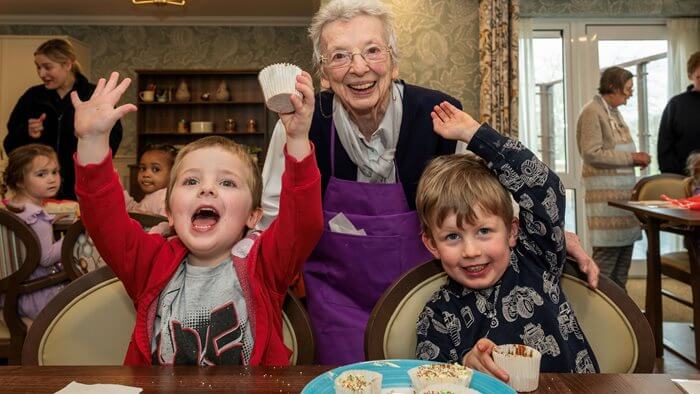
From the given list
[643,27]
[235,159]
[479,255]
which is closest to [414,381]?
[479,255]

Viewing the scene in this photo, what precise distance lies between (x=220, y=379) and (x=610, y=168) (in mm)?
3716

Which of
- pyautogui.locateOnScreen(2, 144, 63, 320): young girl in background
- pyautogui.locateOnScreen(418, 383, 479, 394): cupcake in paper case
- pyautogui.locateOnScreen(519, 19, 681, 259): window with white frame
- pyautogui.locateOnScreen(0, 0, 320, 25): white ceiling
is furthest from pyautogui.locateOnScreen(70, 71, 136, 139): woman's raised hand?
pyautogui.locateOnScreen(0, 0, 320, 25): white ceiling

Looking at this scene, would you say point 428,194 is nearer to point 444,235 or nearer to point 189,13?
point 444,235

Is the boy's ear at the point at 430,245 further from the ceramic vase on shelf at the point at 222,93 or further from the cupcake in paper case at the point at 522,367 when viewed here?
the ceramic vase on shelf at the point at 222,93

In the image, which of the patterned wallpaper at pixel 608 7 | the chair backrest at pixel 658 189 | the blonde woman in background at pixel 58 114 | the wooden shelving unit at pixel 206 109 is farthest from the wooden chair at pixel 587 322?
the wooden shelving unit at pixel 206 109

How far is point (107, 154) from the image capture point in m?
1.05

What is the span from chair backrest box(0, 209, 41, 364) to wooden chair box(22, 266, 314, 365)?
123 centimetres

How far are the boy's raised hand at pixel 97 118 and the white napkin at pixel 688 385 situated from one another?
0.98m

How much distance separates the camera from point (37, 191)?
268cm

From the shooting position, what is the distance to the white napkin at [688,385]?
78 cm

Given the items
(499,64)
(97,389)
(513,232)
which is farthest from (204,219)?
(499,64)

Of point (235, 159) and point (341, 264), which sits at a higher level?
point (235, 159)

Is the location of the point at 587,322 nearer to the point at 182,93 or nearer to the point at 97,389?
the point at 97,389

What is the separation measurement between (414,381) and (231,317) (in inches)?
19.9
